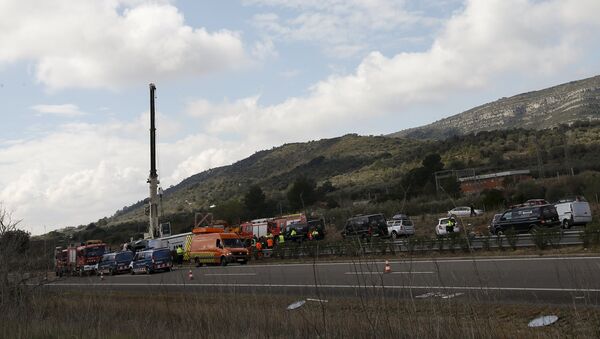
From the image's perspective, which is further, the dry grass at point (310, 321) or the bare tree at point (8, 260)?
the bare tree at point (8, 260)

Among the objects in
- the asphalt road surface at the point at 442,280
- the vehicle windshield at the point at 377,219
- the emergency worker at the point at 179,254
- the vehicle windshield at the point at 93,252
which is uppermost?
the vehicle windshield at the point at 377,219

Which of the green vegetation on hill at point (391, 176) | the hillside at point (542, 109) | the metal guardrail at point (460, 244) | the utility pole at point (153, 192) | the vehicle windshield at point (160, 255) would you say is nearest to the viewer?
the metal guardrail at point (460, 244)

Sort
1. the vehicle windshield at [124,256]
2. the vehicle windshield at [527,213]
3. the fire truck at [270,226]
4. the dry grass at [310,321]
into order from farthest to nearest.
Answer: the fire truck at [270,226]
the vehicle windshield at [124,256]
the vehicle windshield at [527,213]
the dry grass at [310,321]

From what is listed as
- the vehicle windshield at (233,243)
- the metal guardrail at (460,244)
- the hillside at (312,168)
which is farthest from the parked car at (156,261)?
the hillside at (312,168)

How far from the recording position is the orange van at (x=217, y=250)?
1419 inches

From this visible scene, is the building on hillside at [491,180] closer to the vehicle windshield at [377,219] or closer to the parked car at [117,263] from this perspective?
the vehicle windshield at [377,219]

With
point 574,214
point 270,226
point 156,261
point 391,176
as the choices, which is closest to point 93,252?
point 270,226

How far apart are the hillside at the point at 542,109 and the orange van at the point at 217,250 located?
352ft

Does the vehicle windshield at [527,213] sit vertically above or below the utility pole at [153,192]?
below

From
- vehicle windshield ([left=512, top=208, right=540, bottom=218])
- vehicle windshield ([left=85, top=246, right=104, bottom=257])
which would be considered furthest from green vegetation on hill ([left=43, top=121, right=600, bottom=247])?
vehicle windshield ([left=85, top=246, right=104, bottom=257])

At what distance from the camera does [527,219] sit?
3312cm

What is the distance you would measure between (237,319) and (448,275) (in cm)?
1009

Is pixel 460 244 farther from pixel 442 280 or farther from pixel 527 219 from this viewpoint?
pixel 442 280

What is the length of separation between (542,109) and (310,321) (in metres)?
173
